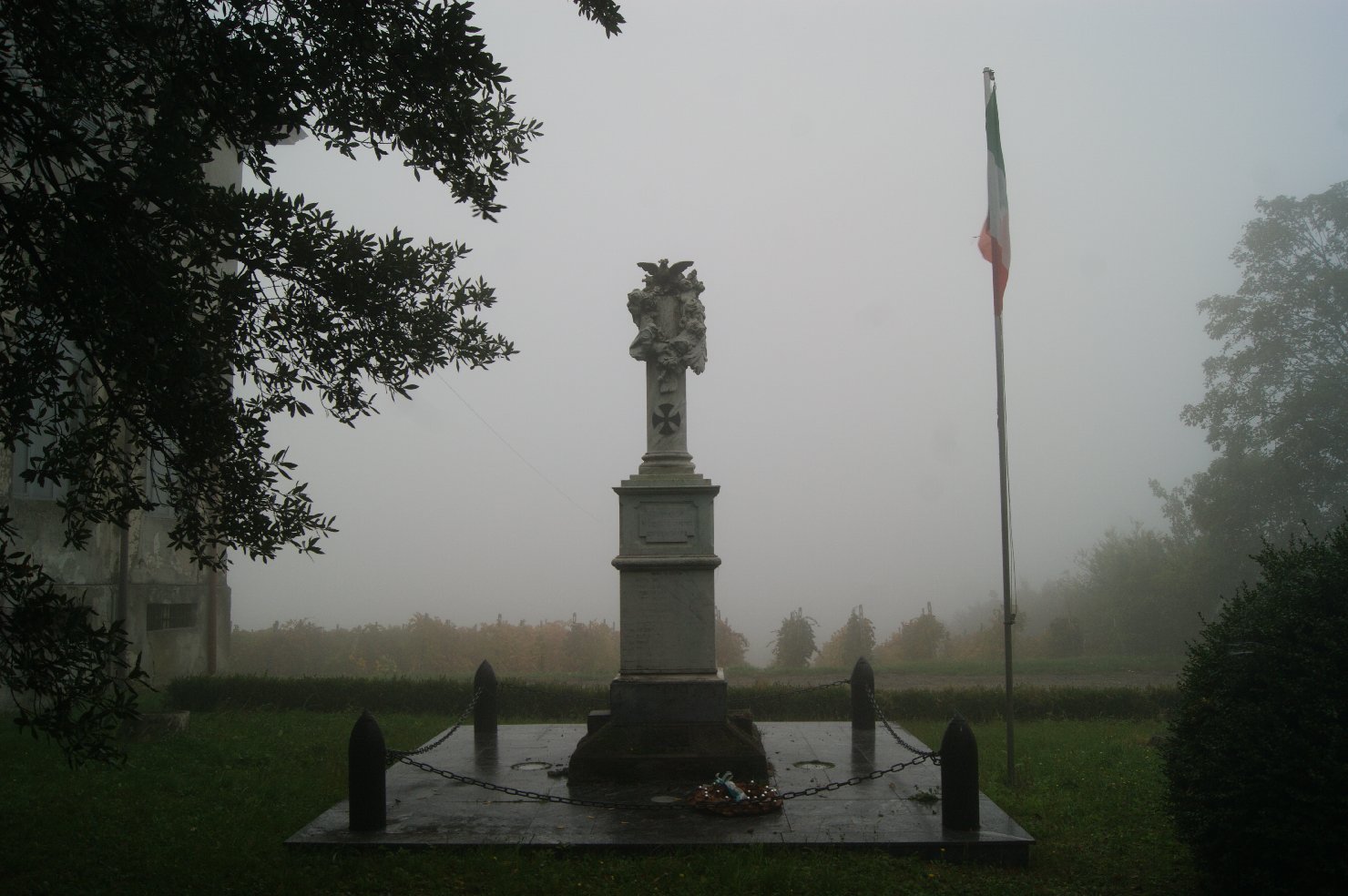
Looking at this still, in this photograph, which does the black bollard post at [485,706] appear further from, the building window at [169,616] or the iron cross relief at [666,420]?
the building window at [169,616]

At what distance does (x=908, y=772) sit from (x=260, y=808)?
5.83 meters

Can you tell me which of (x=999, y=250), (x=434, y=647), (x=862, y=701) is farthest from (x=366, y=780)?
(x=434, y=647)

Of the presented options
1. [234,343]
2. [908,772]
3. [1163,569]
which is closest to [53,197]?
[234,343]

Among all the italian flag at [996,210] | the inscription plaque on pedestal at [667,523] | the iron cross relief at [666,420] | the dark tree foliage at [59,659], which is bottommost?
the dark tree foliage at [59,659]

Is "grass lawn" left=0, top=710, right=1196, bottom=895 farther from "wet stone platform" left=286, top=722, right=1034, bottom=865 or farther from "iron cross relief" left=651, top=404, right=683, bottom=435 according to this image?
"iron cross relief" left=651, top=404, right=683, bottom=435

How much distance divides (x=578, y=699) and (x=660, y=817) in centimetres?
756

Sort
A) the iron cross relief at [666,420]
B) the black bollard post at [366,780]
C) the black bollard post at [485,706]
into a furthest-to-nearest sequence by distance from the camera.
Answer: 1. the black bollard post at [485,706]
2. the iron cross relief at [666,420]
3. the black bollard post at [366,780]

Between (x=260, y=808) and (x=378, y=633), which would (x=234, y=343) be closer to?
(x=260, y=808)

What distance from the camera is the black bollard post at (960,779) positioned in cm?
720

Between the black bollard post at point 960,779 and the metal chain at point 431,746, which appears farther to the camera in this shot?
the metal chain at point 431,746

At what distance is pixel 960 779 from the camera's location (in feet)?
23.8

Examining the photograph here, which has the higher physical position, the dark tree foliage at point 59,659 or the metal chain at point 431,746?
the dark tree foliage at point 59,659

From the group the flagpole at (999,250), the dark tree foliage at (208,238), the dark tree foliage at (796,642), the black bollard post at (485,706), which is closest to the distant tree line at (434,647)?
the dark tree foliage at (796,642)

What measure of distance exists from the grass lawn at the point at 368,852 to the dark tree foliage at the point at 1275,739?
0.79 metres
